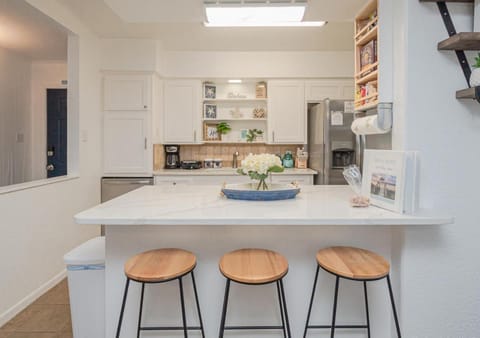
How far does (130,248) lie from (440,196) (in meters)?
1.76

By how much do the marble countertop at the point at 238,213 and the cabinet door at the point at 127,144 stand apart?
75.2 inches

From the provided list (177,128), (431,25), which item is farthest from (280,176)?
(431,25)

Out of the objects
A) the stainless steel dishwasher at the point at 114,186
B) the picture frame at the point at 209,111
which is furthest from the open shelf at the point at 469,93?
the stainless steel dishwasher at the point at 114,186

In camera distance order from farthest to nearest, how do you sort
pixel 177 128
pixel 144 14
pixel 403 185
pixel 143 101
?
1. pixel 177 128
2. pixel 143 101
3. pixel 144 14
4. pixel 403 185

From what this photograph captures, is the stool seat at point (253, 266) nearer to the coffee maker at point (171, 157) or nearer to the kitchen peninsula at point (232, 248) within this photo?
the kitchen peninsula at point (232, 248)

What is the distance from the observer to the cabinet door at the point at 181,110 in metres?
4.35

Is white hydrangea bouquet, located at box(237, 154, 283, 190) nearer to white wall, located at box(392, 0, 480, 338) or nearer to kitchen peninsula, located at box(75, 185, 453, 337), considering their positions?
kitchen peninsula, located at box(75, 185, 453, 337)

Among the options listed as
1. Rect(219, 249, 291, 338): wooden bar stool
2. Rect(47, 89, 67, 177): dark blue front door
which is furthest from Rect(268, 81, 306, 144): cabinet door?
Rect(47, 89, 67, 177): dark blue front door

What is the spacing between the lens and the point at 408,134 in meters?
1.76

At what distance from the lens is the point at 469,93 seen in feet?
5.32

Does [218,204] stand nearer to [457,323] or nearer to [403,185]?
[403,185]

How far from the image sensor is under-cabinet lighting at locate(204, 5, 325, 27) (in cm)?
223

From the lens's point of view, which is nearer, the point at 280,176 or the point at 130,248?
the point at 130,248

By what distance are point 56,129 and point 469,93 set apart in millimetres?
5145
